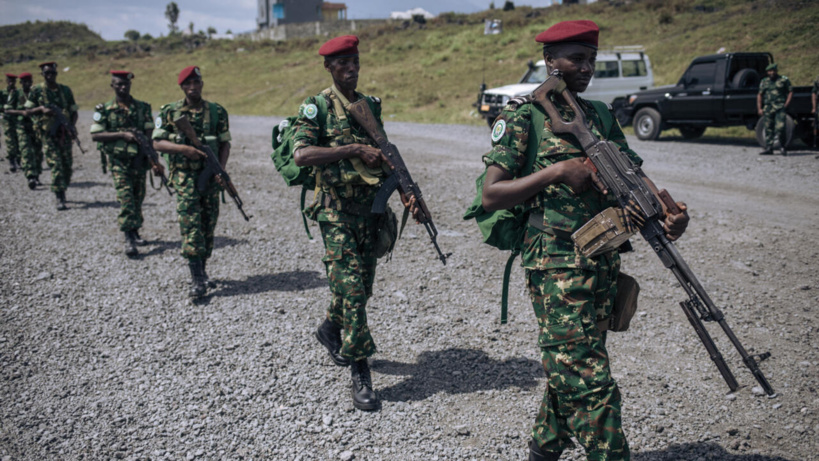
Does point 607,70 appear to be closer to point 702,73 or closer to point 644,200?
point 702,73

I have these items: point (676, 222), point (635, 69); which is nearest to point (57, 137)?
point (676, 222)

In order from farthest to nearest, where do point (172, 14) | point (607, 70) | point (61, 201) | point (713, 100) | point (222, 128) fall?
point (172, 14) < point (607, 70) < point (713, 100) < point (61, 201) < point (222, 128)

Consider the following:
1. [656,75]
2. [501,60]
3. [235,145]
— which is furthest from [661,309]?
[501,60]

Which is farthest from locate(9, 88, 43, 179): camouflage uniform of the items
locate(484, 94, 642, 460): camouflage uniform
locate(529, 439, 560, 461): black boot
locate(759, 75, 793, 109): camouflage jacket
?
locate(759, 75, 793, 109): camouflage jacket

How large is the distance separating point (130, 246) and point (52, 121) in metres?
3.98

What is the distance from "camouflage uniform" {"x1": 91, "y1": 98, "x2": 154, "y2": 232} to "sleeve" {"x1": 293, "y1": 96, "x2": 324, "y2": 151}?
4.30m

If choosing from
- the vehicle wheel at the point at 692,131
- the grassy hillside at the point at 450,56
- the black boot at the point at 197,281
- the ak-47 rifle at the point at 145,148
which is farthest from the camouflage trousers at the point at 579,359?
the grassy hillside at the point at 450,56

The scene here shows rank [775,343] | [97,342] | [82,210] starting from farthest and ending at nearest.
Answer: [82,210] → [97,342] → [775,343]

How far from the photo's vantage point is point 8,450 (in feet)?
10.8

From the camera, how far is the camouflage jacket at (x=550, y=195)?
2.49 m

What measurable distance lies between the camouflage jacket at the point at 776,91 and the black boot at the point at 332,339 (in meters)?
11.2

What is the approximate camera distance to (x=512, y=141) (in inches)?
98.7

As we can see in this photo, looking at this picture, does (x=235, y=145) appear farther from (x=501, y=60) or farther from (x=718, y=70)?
(x=501, y=60)

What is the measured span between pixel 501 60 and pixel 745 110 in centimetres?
1951
